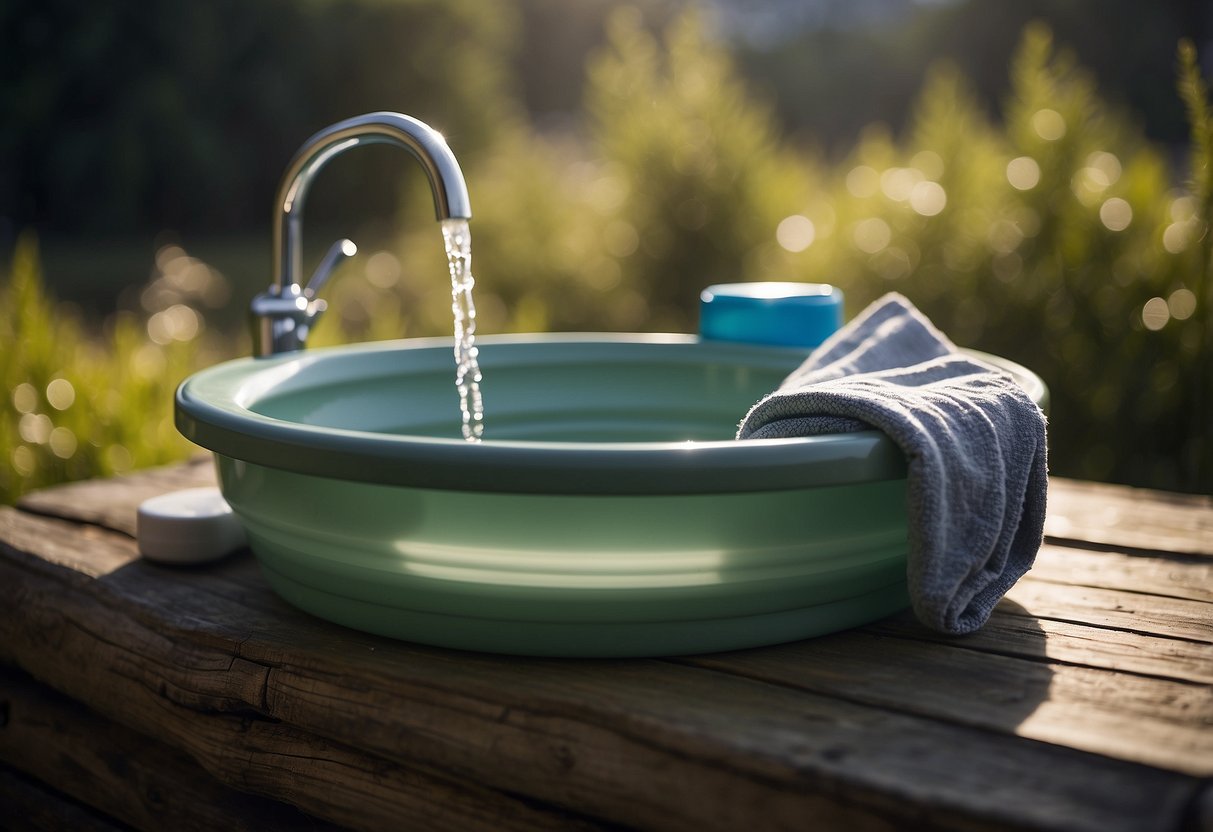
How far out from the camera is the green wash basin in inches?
27.3

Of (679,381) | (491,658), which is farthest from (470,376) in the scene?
(491,658)

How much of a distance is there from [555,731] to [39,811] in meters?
0.64

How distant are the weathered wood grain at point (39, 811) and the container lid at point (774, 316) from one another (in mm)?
815

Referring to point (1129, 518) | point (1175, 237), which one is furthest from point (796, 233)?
point (1129, 518)

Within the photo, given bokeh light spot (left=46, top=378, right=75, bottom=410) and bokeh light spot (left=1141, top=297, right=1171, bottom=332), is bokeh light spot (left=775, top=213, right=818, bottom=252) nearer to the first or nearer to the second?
bokeh light spot (left=1141, top=297, right=1171, bottom=332)

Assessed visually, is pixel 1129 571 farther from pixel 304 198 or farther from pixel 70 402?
pixel 70 402

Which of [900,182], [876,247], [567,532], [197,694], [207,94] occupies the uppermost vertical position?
[207,94]

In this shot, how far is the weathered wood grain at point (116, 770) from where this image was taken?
916 millimetres

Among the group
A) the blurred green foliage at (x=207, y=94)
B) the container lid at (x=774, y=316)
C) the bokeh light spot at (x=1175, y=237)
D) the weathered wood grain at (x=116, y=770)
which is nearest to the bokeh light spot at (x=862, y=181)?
the bokeh light spot at (x=1175, y=237)

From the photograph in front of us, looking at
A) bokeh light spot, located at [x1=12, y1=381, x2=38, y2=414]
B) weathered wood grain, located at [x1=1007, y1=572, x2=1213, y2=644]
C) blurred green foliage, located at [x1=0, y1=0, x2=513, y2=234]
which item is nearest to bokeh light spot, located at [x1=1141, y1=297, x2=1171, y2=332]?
weathered wood grain, located at [x1=1007, y1=572, x2=1213, y2=644]

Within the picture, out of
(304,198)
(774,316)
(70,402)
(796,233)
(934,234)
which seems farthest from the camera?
(796,233)

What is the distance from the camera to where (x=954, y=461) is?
2.48ft

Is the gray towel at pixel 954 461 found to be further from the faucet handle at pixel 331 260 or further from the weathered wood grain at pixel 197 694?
the faucet handle at pixel 331 260

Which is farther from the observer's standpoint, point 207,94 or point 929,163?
point 207,94
